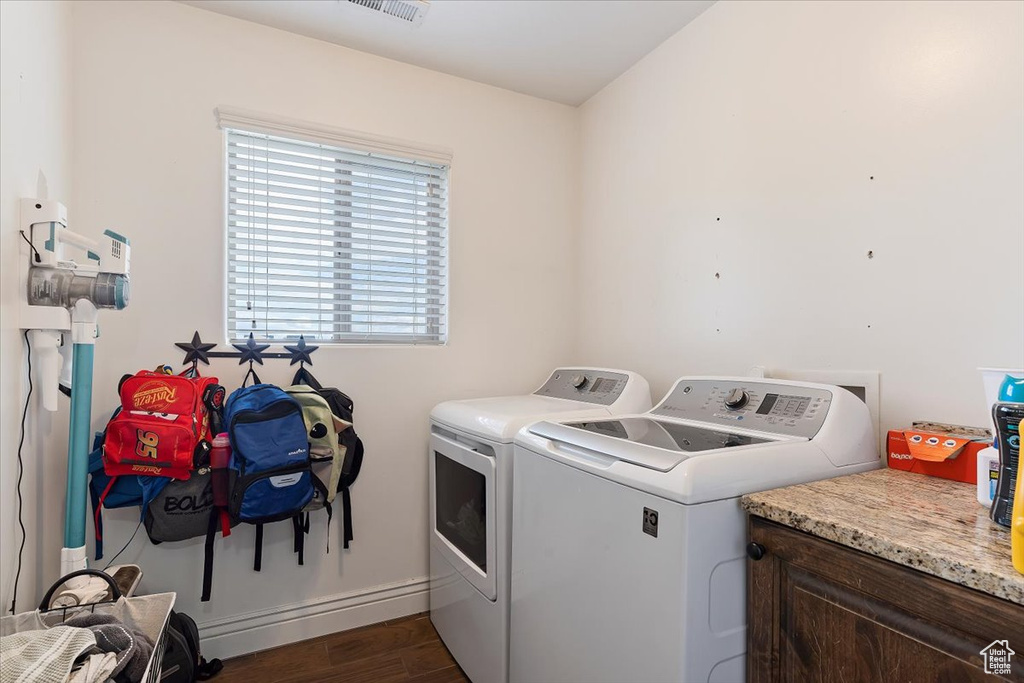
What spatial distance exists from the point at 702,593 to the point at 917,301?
96cm

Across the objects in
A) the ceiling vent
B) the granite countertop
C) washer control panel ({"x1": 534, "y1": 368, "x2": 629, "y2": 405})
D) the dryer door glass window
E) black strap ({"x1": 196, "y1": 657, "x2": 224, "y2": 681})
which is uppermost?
the ceiling vent

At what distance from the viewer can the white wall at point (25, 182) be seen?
1.13 metres

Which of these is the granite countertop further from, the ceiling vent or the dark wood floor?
the ceiling vent

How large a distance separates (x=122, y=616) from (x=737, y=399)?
177cm

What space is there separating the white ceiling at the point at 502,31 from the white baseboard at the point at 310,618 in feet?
7.62

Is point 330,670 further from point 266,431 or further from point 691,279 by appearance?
point 691,279

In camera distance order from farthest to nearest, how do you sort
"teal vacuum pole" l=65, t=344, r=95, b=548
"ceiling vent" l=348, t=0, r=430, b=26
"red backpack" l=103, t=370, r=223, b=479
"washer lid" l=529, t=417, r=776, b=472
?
"ceiling vent" l=348, t=0, r=430, b=26 < "red backpack" l=103, t=370, r=223, b=479 < "teal vacuum pole" l=65, t=344, r=95, b=548 < "washer lid" l=529, t=417, r=776, b=472

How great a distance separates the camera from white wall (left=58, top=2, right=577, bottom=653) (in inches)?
68.5

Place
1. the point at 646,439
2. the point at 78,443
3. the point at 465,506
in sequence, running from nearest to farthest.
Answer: the point at 646,439 → the point at 78,443 → the point at 465,506

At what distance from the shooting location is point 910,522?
32.5 inches

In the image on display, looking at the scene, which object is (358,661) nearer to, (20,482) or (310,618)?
(310,618)

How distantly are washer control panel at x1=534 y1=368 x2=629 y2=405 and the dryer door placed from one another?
55 cm

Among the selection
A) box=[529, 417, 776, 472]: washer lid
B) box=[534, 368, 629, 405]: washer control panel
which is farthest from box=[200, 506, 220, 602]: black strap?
box=[534, 368, 629, 405]: washer control panel

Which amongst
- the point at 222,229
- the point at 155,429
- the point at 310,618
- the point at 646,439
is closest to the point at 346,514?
the point at 310,618
